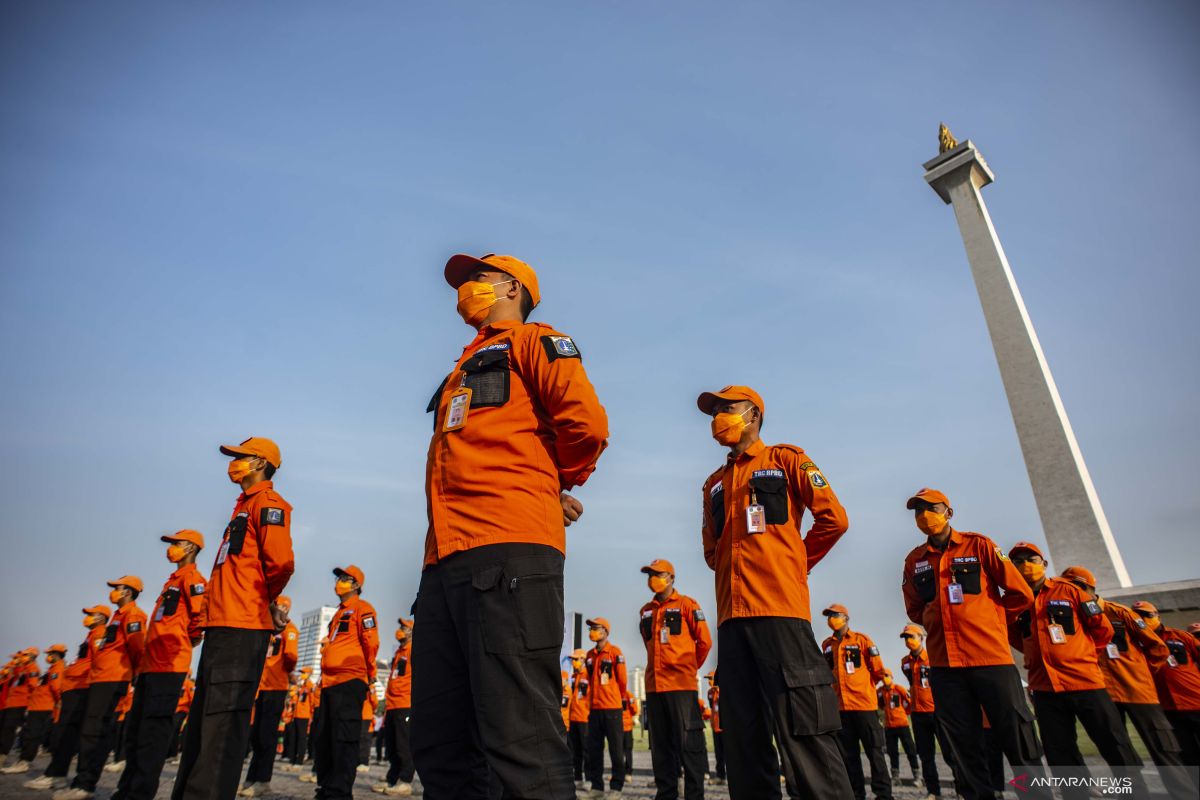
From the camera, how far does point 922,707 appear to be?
12422 mm

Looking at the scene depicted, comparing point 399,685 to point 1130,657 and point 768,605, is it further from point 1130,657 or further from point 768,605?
point 1130,657

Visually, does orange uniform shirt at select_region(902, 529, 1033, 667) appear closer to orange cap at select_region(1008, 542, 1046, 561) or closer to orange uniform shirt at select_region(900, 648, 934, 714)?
orange cap at select_region(1008, 542, 1046, 561)

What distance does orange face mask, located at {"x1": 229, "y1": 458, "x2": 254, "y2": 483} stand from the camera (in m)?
5.83

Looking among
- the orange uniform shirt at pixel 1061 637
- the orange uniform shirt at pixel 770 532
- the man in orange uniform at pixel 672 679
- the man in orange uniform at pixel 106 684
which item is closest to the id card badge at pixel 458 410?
the orange uniform shirt at pixel 770 532

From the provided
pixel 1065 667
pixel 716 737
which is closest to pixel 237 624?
pixel 1065 667

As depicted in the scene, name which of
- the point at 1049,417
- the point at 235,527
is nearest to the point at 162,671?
the point at 235,527

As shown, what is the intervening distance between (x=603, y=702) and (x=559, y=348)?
11173 millimetres

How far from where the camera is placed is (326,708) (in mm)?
7844

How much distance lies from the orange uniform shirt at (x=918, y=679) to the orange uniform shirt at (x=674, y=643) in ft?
18.0

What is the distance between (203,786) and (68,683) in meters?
8.99

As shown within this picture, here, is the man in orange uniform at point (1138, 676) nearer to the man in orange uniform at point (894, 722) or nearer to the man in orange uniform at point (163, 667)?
the man in orange uniform at point (894, 722)

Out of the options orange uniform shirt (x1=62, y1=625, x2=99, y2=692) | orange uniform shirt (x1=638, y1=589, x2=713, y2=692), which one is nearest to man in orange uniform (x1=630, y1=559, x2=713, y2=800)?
orange uniform shirt (x1=638, y1=589, x2=713, y2=692)

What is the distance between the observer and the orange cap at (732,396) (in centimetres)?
500

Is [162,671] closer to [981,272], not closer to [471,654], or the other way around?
[471,654]
